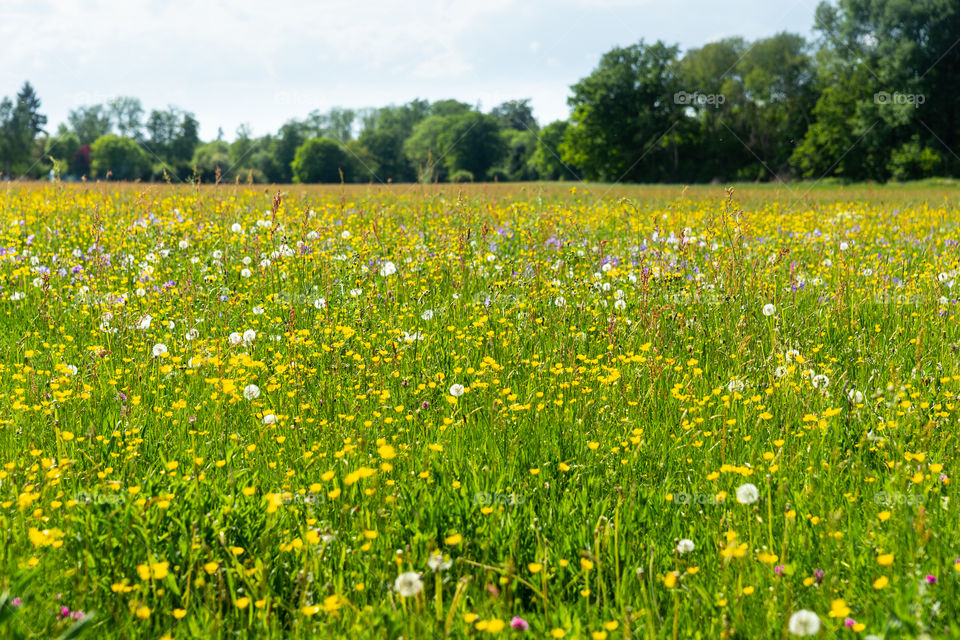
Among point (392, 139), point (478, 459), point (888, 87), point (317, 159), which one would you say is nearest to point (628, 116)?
point (888, 87)

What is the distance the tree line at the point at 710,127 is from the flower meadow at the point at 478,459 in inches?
140

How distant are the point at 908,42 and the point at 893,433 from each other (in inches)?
1730

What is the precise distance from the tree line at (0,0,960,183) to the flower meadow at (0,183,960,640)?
11.7ft

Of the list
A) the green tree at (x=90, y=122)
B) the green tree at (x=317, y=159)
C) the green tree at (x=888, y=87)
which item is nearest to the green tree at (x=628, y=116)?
the green tree at (x=888, y=87)

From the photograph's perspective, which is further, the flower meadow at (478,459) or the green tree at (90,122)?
the green tree at (90,122)

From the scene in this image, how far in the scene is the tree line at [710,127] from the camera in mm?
39500

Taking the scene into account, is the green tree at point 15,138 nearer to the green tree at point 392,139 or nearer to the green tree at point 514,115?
the green tree at point 392,139

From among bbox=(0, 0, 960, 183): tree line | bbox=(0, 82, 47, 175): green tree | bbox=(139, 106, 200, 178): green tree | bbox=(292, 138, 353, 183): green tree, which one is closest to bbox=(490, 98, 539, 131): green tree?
bbox=(0, 0, 960, 183): tree line

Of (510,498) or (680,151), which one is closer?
(510,498)

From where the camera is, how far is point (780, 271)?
6035 mm

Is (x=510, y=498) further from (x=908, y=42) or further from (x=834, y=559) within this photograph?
(x=908, y=42)

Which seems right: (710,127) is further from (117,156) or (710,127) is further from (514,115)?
(117,156)

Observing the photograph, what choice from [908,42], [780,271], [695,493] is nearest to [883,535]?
[695,493]

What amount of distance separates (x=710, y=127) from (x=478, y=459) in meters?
62.1
